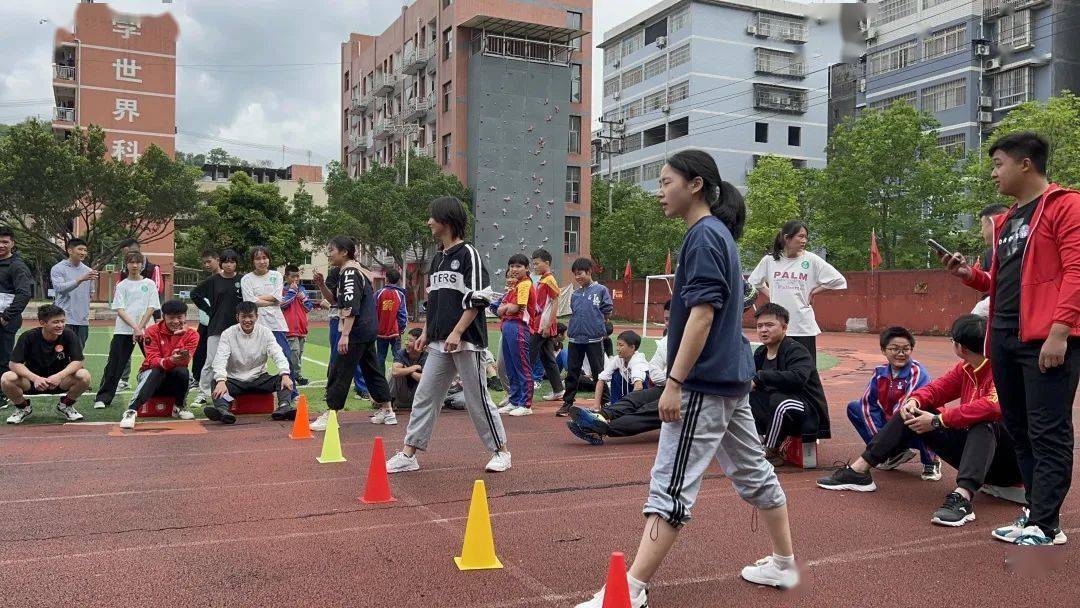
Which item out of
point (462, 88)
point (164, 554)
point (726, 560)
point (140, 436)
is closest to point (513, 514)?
point (726, 560)

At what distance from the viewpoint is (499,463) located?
6.47 metres

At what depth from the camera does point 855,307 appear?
3158 cm

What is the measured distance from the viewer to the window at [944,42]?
4606 centimetres

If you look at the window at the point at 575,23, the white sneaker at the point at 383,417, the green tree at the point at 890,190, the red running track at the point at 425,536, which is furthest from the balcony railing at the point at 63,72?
the red running track at the point at 425,536

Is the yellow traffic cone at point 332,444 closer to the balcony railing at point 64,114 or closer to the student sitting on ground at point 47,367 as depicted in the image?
the student sitting on ground at point 47,367

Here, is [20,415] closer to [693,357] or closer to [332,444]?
[332,444]

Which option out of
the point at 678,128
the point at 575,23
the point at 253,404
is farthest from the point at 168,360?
the point at 678,128

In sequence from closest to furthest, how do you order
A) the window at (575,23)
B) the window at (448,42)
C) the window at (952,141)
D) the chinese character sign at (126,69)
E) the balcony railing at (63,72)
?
1. the window at (952,141)
2. the window at (448,42)
3. the window at (575,23)
4. the chinese character sign at (126,69)
5. the balcony railing at (63,72)

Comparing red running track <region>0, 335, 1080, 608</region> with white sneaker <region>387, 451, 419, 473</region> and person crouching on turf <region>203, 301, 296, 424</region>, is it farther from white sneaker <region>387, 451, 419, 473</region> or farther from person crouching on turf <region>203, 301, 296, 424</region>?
person crouching on turf <region>203, 301, 296, 424</region>

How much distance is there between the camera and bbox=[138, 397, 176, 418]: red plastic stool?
9.26 m

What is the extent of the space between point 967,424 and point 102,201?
34.0 m

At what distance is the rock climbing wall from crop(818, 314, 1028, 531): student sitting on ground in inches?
1563

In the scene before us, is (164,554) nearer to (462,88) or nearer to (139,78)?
(462,88)

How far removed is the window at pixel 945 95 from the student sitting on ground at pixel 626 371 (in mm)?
42404
